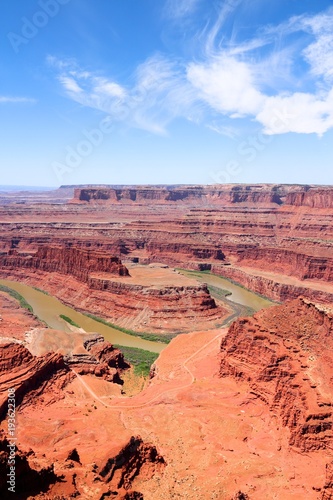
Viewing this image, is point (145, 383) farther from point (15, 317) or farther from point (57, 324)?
point (57, 324)

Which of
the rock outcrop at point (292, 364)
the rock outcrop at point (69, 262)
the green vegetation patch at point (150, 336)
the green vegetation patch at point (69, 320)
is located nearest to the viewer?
the rock outcrop at point (292, 364)

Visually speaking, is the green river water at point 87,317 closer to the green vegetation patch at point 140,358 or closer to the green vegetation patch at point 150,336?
the green vegetation patch at point 150,336

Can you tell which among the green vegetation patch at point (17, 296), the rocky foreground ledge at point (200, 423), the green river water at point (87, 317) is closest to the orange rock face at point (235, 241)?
the green river water at point (87, 317)

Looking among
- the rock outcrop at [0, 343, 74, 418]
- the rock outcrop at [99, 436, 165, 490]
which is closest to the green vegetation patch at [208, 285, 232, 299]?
the rock outcrop at [0, 343, 74, 418]

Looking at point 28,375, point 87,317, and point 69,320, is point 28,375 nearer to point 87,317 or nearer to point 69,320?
point 69,320

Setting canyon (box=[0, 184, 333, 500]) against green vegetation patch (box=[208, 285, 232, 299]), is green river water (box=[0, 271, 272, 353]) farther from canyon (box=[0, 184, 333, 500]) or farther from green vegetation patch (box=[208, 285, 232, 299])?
canyon (box=[0, 184, 333, 500])

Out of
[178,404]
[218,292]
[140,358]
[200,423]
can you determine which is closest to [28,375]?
[178,404]
